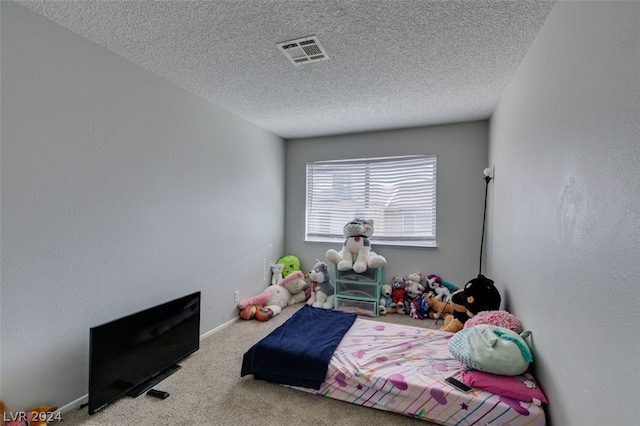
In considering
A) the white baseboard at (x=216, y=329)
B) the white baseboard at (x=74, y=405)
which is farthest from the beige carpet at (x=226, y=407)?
the white baseboard at (x=216, y=329)

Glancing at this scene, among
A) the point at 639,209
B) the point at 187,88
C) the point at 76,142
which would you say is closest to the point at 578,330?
the point at 639,209

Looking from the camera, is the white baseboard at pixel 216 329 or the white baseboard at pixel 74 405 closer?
the white baseboard at pixel 74 405

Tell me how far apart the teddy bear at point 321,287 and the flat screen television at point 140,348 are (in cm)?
162

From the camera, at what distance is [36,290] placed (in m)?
1.68

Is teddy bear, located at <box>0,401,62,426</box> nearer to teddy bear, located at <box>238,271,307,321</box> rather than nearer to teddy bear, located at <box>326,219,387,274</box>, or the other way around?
teddy bear, located at <box>238,271,307,321</box>

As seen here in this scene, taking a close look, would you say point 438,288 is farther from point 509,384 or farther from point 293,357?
point 293,357

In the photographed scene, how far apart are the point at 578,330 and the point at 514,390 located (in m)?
0.64

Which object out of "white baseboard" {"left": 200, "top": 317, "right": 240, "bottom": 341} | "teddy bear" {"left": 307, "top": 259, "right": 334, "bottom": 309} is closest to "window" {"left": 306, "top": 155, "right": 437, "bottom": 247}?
"teddy bear" {"left": 307, "top": 259, "right": 334, "bottom": 309}

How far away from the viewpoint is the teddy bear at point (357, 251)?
356cm

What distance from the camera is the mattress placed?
160 centimetres

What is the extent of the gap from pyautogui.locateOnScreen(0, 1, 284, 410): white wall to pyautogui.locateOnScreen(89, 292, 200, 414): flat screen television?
0.75 feet

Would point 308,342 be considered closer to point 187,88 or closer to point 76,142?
point 76,142

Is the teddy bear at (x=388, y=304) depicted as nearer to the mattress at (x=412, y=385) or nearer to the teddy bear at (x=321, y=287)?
the teddy bear at (x=321, y=287)

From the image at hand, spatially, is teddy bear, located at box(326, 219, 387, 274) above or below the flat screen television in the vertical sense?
above
